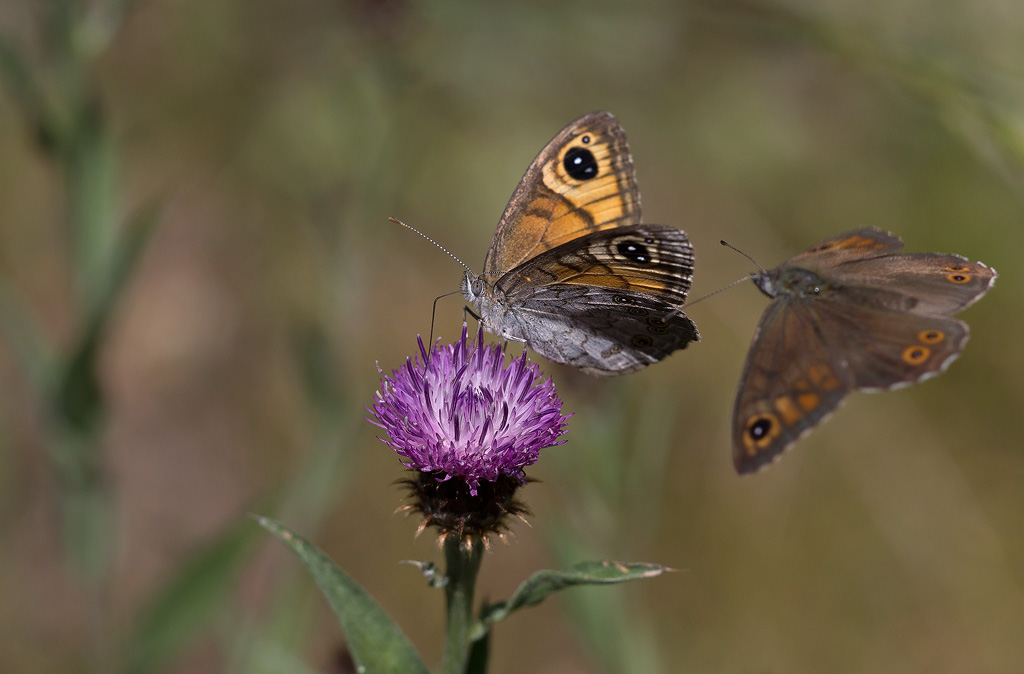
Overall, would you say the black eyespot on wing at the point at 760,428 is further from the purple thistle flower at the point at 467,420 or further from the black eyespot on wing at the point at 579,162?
the black eyespot on wing at the point at 579,162

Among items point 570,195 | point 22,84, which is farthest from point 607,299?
point 22,84

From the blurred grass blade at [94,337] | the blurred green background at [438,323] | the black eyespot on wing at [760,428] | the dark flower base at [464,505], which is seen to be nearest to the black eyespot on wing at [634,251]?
the black eyespot on wing at [760,428]

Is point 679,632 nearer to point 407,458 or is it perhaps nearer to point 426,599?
point 426,599

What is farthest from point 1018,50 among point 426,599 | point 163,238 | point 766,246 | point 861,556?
point 163,238

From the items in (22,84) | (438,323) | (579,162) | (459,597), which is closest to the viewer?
(459,597)

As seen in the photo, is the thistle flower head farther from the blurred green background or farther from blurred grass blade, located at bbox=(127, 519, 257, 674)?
blurred grass blade, located at bbox=(127, 519, 257, 674)

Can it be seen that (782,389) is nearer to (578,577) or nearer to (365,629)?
(578,577)
